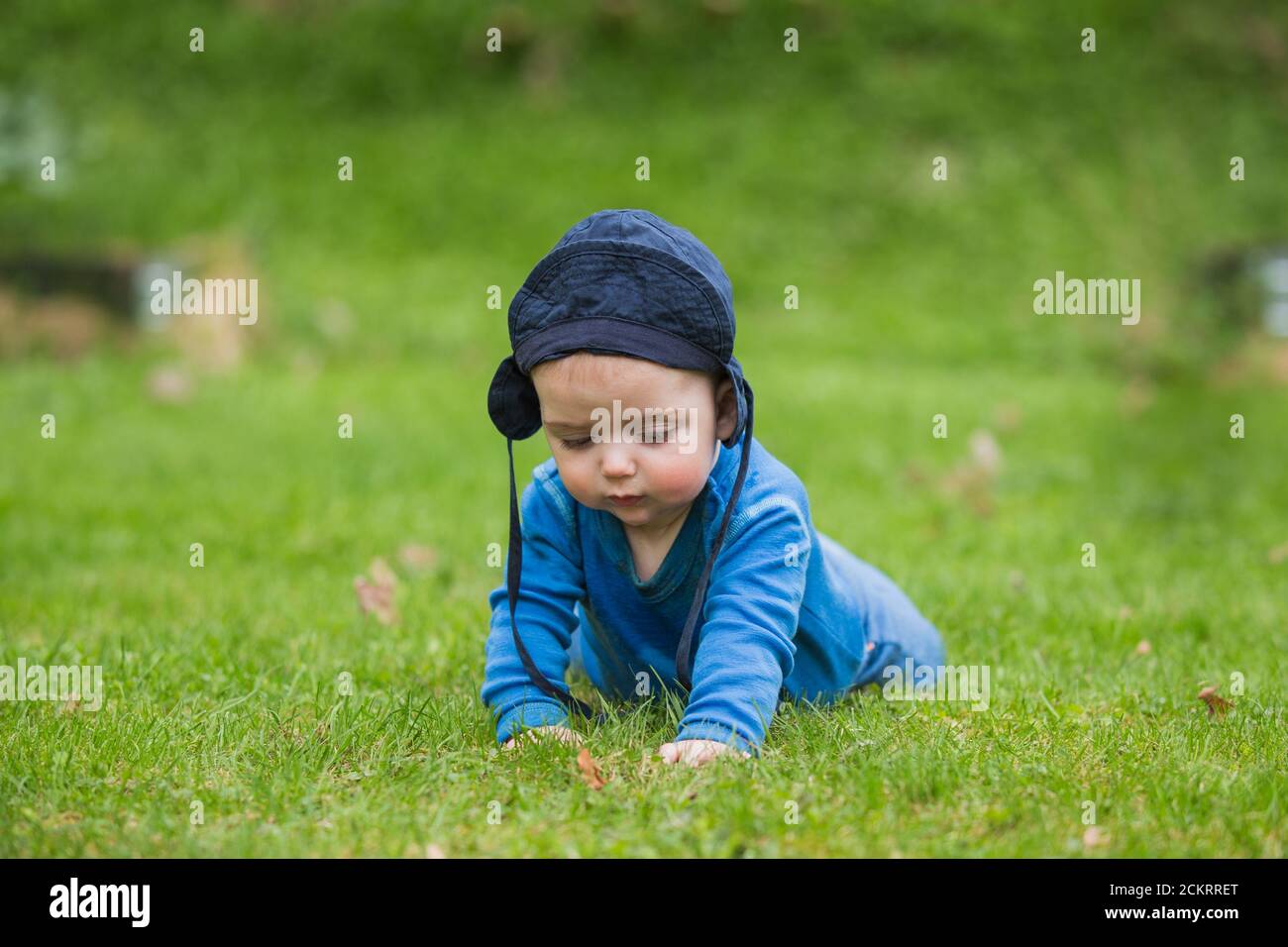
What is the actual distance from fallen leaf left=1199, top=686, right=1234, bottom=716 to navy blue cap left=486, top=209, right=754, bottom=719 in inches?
58.6

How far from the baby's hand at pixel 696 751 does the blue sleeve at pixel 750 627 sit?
0.02 metres

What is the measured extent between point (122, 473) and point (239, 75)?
26.7ft

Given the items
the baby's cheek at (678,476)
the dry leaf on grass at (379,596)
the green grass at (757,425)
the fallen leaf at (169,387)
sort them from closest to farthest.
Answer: the green grass at (757,425), the baby's cheek at (678,476), the dry leaf on grass at (379,596), the fallen leaf at (169,387)

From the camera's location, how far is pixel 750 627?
3.11m

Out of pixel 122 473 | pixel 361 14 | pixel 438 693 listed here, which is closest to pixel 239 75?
pixel 361 14

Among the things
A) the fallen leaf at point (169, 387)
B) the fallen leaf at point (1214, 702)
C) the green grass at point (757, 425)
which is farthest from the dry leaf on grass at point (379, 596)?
the fallen leaf at point (169, 387)

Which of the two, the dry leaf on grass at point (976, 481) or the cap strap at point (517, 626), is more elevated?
the dry leaf on grass at point (976, 481)

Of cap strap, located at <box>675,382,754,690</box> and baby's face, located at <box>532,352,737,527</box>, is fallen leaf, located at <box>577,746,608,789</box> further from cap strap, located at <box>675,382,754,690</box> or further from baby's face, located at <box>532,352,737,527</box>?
baby's face, located at <box>532,352,737,527</box>

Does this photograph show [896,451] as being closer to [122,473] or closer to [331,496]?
[331,496]

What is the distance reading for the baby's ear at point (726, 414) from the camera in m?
3.17

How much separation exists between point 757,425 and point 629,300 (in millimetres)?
5155

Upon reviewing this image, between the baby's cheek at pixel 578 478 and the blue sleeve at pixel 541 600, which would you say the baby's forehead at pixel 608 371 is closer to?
the baby's cheek at pixel 578 478
